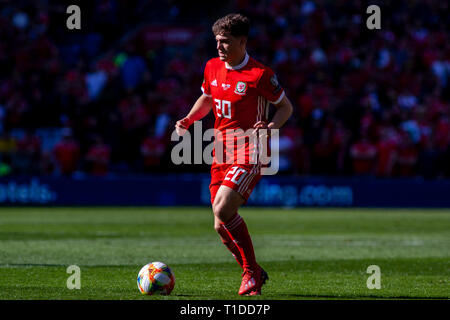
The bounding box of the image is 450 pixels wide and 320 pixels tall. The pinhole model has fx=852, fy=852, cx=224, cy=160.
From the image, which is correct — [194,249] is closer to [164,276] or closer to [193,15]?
[164,276]

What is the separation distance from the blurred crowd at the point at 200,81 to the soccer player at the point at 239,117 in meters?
14.4

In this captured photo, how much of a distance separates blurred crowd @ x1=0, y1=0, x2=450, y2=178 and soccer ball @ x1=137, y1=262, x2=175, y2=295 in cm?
1494

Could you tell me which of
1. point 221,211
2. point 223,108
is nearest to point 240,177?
point 221,211

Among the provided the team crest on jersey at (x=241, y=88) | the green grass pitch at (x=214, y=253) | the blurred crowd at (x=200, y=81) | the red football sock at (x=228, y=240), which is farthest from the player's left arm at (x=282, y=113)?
the blurred crowd at (x=200, y=81)

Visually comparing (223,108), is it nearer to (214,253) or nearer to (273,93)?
(273,93)

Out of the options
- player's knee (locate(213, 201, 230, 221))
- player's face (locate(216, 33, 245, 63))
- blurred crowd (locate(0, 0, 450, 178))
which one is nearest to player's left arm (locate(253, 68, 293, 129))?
player's face (locate(216, 33, 245, 63))

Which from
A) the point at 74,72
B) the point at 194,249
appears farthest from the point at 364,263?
the point at 74,72

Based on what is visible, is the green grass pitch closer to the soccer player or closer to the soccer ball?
the soccer ball

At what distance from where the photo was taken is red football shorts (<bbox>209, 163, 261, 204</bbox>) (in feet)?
25.2

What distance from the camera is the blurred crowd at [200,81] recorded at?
2430 centimetres

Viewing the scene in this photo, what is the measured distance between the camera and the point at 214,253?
12.4 metres

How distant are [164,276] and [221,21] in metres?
2.40

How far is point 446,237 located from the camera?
15320 millimetres

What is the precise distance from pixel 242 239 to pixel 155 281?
89cm
